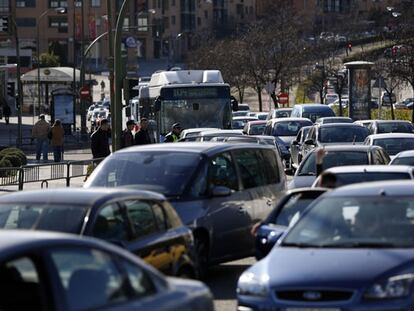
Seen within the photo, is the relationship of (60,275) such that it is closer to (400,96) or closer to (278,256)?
(278,256)

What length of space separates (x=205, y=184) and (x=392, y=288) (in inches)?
228

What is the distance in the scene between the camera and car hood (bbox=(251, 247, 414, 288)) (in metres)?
9.96

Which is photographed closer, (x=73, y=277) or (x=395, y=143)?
(x=73, y=277)

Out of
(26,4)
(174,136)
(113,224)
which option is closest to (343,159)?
(174,136)

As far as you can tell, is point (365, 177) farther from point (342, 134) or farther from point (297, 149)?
point (297, 149)

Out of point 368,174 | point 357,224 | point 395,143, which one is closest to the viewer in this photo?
point 357,224

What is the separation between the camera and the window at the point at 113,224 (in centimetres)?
1138

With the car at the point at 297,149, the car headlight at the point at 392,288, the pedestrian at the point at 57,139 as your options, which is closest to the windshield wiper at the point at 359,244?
the car headlight at the point at 392,288

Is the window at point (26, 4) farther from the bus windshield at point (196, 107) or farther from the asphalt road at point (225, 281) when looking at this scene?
the asphalt road at point (225, 281)

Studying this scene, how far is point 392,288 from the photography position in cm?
991

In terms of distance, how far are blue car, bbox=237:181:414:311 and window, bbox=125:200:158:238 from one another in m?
1.30

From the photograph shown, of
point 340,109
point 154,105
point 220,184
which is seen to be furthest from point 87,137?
point 220,184

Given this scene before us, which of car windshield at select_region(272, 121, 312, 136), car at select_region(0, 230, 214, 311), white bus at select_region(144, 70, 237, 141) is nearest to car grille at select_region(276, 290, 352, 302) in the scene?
car at select_region(0, 230, 214, 311)

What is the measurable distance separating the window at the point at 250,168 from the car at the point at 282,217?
2.15 metres
